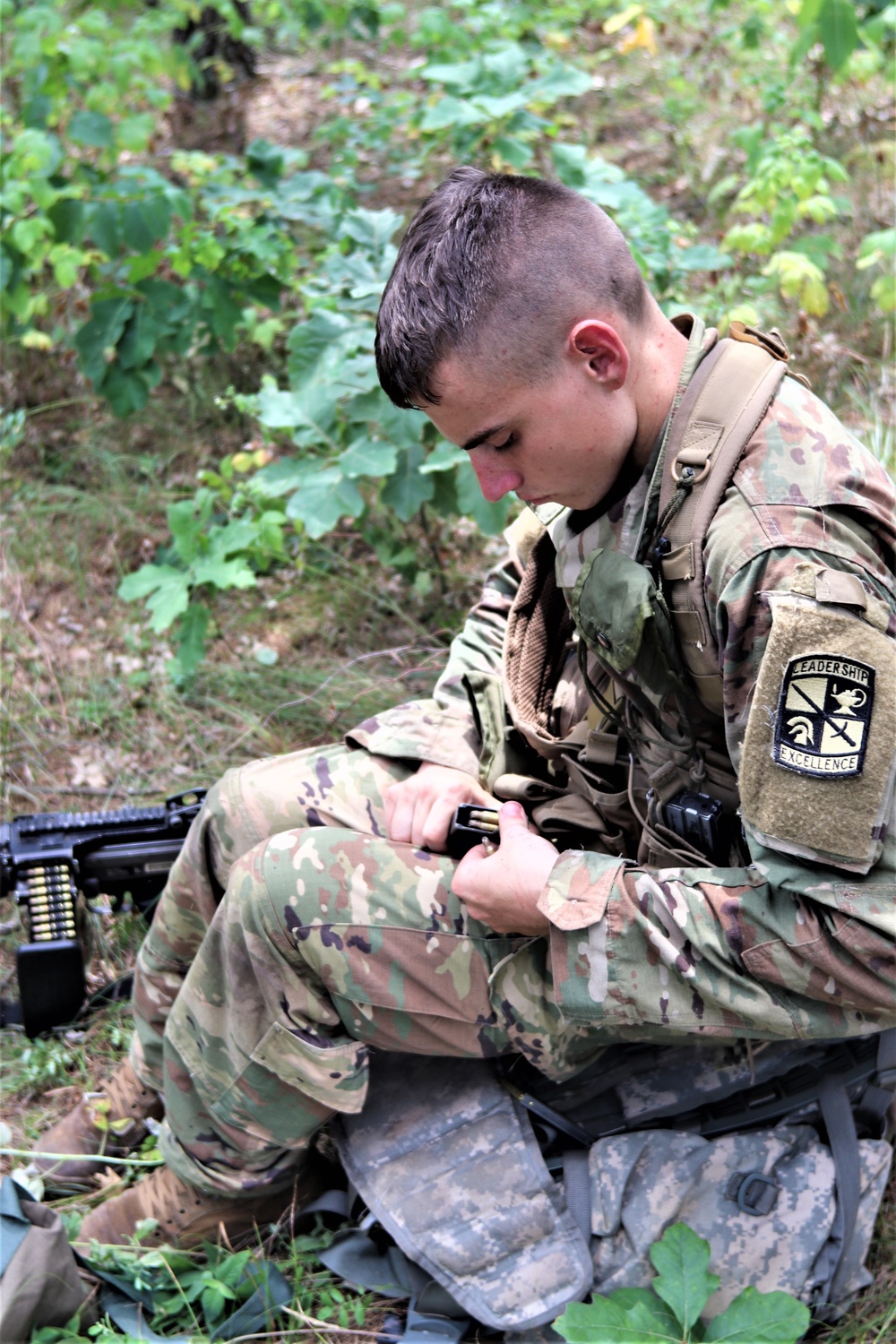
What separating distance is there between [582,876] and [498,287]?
906 millimetres

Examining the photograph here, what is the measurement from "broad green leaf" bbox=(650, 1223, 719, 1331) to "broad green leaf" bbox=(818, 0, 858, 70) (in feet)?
11.2

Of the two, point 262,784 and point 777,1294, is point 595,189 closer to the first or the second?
point 262,784

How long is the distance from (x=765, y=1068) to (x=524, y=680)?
86cm

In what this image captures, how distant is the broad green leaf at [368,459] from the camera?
320 centimetres

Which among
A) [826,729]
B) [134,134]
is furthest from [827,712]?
[134,134]

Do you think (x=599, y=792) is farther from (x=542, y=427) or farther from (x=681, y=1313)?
(x=681, y=1313)

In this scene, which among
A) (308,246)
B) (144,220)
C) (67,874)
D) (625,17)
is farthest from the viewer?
(308,246)

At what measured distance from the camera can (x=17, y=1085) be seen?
2777 millimetres

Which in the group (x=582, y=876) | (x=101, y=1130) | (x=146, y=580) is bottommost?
(x=101, y=1130)

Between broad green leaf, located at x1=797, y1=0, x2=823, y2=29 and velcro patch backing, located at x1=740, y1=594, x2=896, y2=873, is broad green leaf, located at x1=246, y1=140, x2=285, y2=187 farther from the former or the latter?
velcro patch backing, located at x1=740, y1=594, x2=896, y2=873

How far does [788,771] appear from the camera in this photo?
5.42 ft

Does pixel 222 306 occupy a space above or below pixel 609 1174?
above

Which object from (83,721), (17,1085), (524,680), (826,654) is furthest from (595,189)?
(17,1085)

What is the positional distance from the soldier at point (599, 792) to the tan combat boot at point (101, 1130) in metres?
0.24
